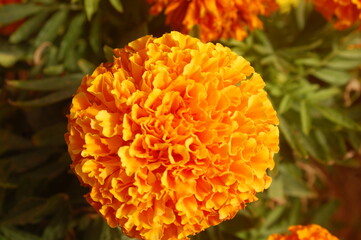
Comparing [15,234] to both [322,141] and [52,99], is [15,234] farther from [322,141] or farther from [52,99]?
[322,141]

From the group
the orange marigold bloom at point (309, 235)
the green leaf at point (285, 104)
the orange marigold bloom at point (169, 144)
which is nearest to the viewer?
the orange marigold bloom at point (169, 144)

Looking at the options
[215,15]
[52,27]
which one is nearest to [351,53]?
[215,15]

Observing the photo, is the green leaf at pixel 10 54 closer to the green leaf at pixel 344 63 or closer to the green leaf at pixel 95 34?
the green leaf at pixel 95 34

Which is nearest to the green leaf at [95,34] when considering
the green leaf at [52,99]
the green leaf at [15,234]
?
the green leaf at [52,99]

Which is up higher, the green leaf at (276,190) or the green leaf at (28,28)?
the green leaf at (28,28)

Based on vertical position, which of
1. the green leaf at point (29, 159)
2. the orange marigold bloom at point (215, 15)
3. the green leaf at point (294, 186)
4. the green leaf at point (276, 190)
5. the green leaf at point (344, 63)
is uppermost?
the orange marigold bloom at point (215, 15)

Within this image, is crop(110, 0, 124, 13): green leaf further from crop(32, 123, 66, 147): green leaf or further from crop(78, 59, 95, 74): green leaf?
crop(32, 123, 66, 147): green leaf

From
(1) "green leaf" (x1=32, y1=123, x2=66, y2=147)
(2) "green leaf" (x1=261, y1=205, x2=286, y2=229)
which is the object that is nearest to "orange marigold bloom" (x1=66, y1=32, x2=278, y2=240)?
(1) "green leaf" (x1=32, y1=123, x2=66, y2=147)
